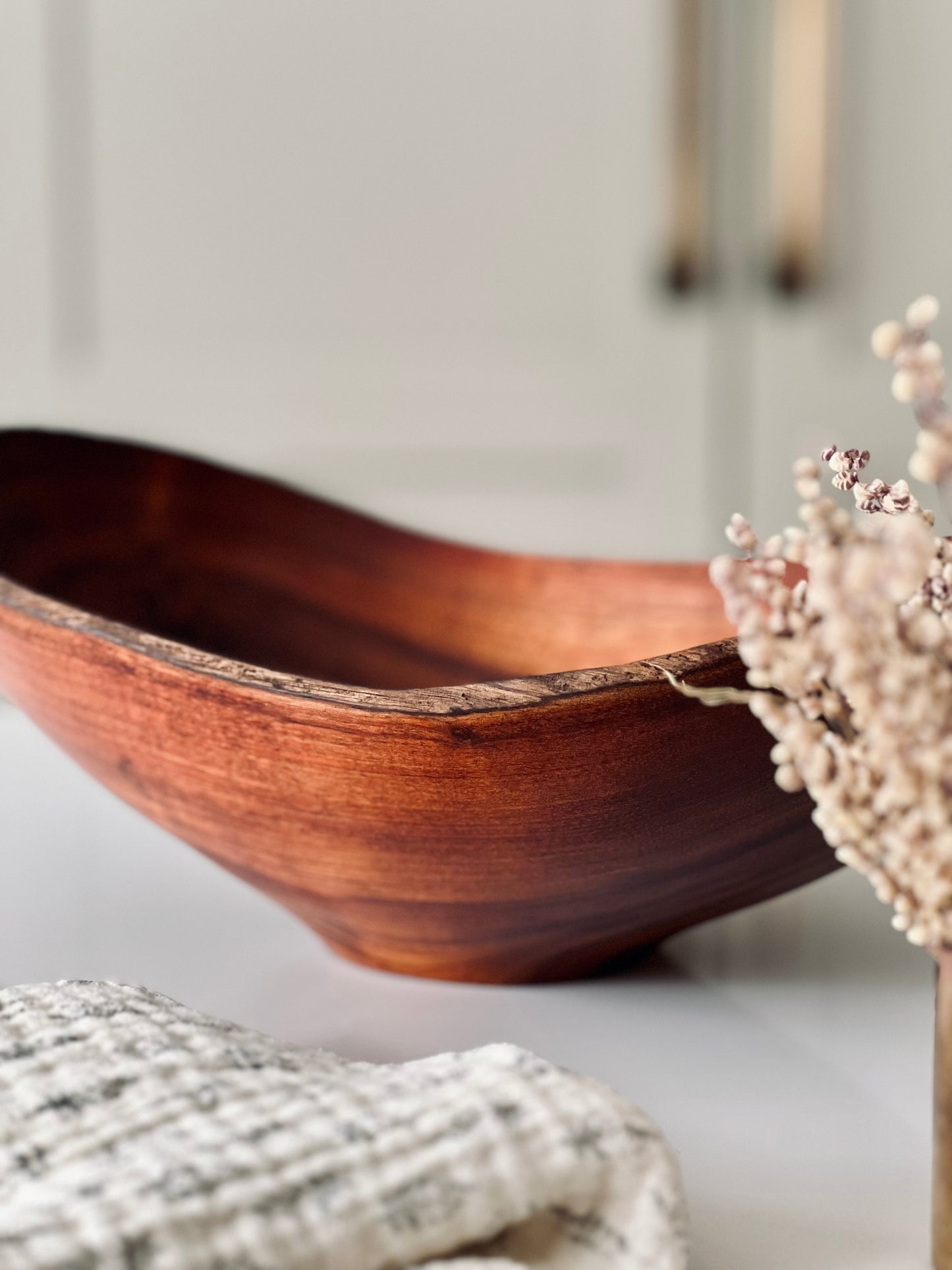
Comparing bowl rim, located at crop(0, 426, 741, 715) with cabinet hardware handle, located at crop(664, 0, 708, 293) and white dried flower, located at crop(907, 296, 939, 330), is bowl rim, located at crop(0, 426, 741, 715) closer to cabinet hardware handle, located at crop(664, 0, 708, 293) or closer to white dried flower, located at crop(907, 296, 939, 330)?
white dried flower, located at crop(907, 296, 939, 330)

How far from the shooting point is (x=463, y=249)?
1626mm

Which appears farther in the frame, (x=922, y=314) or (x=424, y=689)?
(x=424, y=689)

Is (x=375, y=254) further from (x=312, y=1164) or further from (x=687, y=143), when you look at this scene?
(x=312, y=1164)

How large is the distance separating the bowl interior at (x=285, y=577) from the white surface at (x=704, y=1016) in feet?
0.67

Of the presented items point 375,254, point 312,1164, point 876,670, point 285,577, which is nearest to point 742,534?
point 876,670

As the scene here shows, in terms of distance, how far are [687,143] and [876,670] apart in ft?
4.95

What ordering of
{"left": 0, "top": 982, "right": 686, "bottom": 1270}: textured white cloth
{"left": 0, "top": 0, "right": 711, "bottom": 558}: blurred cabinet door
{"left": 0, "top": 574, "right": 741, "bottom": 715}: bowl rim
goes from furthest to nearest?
{"left": 0, "top": 0, "right": 711, "bottom": 558}: blurred cabinet door, {"left": 0, "top": 574, "right": 741, "bottom": 715}: bowl rim, {"left": 0, "top": 982, "right": 686, "bottom": 1270}: textured white cloth

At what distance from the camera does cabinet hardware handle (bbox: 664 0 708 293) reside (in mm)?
1593

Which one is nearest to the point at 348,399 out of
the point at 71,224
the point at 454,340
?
the point at 454,340

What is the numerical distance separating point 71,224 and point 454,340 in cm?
47

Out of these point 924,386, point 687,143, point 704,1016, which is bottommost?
point 704,1016

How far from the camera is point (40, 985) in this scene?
33 centimetres

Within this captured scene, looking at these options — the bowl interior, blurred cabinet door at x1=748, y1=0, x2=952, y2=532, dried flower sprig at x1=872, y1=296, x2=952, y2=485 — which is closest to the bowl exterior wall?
dried flower sprig at x1=872, y1=296, x2=952, y2=485

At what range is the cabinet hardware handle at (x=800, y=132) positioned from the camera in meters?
1.54
